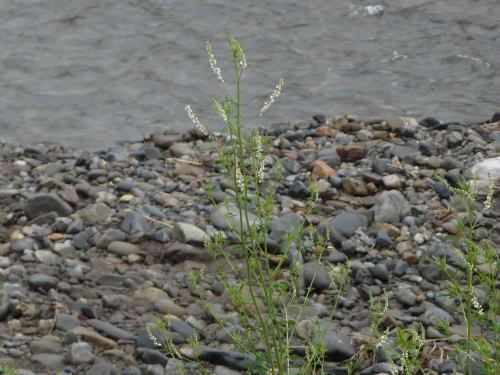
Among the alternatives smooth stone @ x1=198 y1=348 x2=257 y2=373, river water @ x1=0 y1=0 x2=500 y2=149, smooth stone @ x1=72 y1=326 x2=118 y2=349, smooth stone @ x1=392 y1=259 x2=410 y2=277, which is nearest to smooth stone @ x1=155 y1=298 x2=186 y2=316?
smooth stone @ x1=72 y1=326 x2=118 y2=349

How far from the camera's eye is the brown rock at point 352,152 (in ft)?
22.0

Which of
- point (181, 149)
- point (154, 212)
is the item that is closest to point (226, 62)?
point (181, 149)

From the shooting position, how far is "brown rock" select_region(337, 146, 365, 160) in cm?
670

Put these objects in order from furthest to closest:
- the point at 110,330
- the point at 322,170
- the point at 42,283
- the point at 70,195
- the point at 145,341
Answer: the point at 322,170 → the point at 70,195 → the point at 42,283 → the point at 110,330 → the point at 145,341

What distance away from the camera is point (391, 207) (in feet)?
18.2

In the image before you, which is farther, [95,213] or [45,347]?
[95,213]

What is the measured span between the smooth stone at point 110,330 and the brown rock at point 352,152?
9.86 ft

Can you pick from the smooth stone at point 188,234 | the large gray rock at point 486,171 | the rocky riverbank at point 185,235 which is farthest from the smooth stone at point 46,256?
the large gray rock at point 486,171

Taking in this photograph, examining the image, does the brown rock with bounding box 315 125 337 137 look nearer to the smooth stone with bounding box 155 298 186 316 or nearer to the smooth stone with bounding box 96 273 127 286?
the smooth stone with bounding box 96 273 127 286

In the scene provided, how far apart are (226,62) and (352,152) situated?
446 centimetres

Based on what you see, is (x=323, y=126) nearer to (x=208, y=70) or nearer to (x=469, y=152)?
(x=469, y=152)

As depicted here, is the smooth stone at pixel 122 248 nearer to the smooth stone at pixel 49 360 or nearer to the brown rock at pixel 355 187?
the smooth stone at pixel 49 360

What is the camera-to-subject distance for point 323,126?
7.67 m

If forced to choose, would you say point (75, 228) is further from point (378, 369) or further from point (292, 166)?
point (378, 369)
